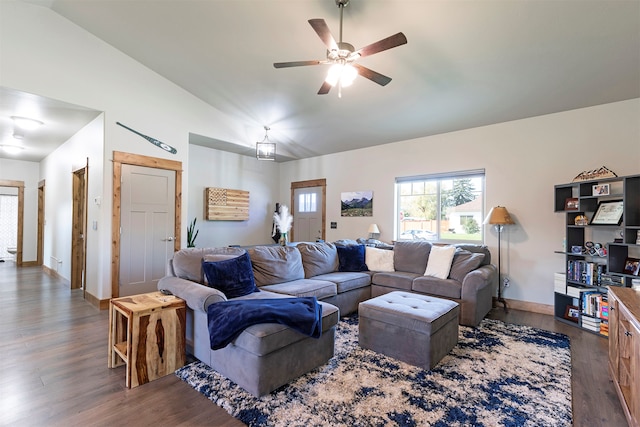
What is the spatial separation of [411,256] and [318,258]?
4.49 feet

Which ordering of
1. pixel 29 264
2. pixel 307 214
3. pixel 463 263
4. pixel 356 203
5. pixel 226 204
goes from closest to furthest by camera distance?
1. pixel 463 263
2. pixel 356 203
3. pixel 226 204
4. pixel 307 214
5. pixel 29 264

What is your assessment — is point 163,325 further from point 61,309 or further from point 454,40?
point 454,40

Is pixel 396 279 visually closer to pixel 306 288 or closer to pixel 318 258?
pixel 318 258

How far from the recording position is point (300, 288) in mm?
3240

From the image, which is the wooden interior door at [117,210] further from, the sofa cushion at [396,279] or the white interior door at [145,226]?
the sofa cushion at [396,279]

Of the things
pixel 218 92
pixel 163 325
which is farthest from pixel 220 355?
pixel 218 92

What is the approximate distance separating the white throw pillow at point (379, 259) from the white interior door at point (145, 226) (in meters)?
3.09

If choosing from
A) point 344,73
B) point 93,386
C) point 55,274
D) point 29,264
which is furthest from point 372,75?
point 29,264

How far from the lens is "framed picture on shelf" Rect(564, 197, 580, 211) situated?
3596mm

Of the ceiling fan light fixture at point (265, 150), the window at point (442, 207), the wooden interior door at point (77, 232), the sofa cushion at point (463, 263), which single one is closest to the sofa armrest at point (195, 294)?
the sofa cushion at point (463, 263)

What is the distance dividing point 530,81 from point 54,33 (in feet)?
18.3

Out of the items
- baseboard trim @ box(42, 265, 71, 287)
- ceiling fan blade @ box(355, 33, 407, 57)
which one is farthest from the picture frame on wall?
baseboard trim @ box(42, 265, 71, 287)

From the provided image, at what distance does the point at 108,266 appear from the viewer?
13.3 feet

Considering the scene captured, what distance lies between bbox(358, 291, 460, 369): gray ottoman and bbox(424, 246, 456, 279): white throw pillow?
3.56 ft
